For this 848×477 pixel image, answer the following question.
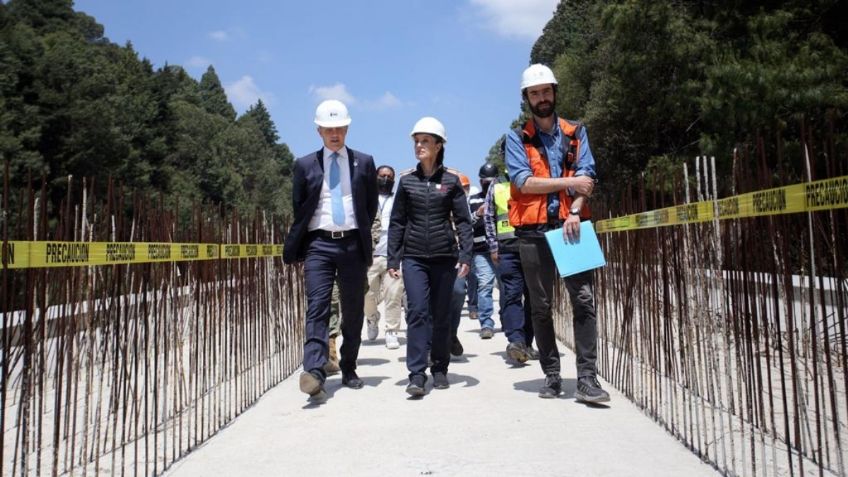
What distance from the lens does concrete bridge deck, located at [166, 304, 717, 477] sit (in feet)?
10.6

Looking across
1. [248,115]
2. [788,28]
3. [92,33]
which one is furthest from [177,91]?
[788,28]

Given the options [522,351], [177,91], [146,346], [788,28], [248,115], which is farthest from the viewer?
[248,115]

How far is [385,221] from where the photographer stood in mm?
7562

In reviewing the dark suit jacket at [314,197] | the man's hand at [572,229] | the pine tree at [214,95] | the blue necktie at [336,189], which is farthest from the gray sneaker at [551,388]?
the pine tree at [214,95]

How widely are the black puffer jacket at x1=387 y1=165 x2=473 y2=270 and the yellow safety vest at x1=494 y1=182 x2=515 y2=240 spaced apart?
47.6 inches

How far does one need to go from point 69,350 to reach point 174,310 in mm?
1078

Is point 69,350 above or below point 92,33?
below

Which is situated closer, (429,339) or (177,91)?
(429,339)

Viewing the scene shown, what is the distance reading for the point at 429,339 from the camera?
17.5 ft

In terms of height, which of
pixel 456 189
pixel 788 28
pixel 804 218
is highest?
pixel 788 28

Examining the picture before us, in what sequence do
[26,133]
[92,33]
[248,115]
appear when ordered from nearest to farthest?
[26,133], [92,33], [248,115]

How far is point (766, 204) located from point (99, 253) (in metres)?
2.60

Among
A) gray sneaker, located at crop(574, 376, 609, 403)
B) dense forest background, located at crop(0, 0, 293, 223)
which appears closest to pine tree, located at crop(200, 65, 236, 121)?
dense forest background, located at crop(0, 0, 293, 223)

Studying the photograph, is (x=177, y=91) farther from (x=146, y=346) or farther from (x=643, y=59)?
(x=146, y=346)
